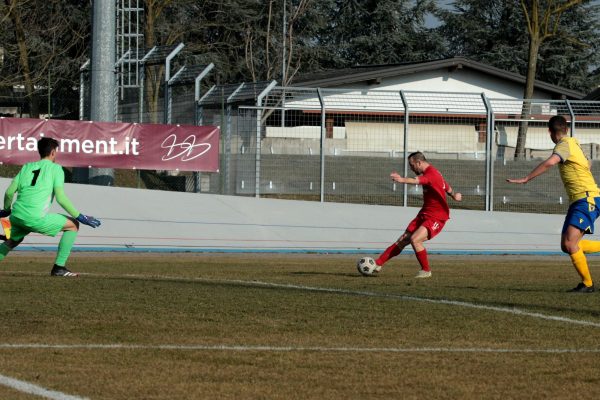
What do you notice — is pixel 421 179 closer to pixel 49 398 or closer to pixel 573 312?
pixel 573 312

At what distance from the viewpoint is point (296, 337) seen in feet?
28.9

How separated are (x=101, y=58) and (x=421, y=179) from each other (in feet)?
47.2

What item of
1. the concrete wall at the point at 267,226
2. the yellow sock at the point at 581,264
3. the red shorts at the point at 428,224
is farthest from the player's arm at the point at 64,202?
the concrete wall at the point at 267,226

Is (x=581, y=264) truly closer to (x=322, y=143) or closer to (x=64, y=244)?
(x=64, y=244)

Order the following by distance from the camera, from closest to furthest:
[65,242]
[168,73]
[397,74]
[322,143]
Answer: [65,242]
[322,143]
[168,73]
[397,74]

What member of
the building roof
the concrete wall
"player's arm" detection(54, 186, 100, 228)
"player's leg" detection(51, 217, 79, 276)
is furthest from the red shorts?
the building roof

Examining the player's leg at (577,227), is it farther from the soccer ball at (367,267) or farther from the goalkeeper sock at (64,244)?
the goalkeeper sock at (64,244)

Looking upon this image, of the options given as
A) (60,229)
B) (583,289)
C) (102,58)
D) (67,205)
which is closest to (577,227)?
(583,289)

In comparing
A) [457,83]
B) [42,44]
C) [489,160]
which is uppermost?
[42,44]

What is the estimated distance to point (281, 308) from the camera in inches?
425

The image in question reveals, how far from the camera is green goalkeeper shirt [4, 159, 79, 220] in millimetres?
13430

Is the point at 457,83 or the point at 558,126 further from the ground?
the point at 457,83

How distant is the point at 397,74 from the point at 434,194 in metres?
38.4

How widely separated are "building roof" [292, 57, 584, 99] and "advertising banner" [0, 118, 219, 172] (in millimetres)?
24132
